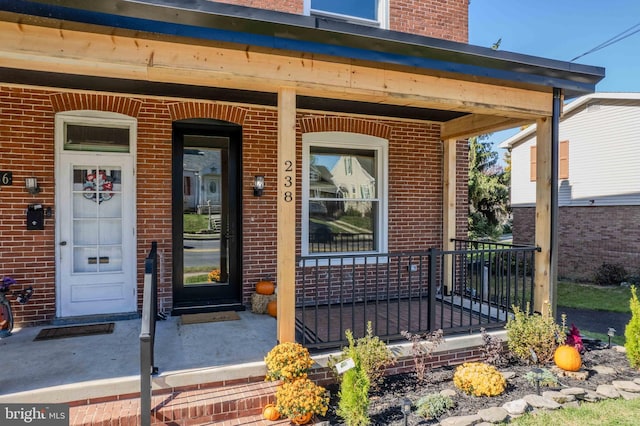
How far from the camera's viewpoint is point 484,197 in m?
18.3

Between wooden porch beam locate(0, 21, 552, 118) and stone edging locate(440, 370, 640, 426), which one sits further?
stone edging locate(440, 370, 640, 426)

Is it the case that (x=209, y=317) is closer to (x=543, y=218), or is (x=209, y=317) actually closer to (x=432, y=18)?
(x=543, y=218)

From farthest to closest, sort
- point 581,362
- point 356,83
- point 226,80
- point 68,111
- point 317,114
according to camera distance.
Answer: point 317,114 < point 68,111 < point 581,362 < point 356,83 < point 226,80

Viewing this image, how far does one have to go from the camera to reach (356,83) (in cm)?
374

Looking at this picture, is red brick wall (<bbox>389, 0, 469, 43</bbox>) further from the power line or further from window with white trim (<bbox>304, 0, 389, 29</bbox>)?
the power line

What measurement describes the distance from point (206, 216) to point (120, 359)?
2.31m

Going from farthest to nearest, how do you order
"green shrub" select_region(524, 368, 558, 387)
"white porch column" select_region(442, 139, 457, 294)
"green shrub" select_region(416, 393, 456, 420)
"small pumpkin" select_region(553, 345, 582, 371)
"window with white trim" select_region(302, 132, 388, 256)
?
"white porch column" select_region(442, 139, 457, 294) < "window with white trim" select_region(302, 132, 388, 256) < "small pumpkin" select_region(553, 345, 582, 371) < "green shrub" select_region(524, 368, 558, 387) < "green shrub" select_region(416, 393, 456, 420)

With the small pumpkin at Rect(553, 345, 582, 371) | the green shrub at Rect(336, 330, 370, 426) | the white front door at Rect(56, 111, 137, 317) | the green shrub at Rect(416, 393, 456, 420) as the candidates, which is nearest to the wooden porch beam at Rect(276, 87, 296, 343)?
the green shrub at Rect(336, 330, 370, 426)

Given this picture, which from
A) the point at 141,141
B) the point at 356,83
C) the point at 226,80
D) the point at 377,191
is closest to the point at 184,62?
the point at 226,80

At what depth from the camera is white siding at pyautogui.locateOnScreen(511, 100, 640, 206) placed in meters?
11.1

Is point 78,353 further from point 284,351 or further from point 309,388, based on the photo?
point 309,388

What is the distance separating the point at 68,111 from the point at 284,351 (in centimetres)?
390

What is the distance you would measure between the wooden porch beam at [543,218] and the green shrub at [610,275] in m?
8.36

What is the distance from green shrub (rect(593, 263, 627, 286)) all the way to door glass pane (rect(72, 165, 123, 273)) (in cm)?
1222
